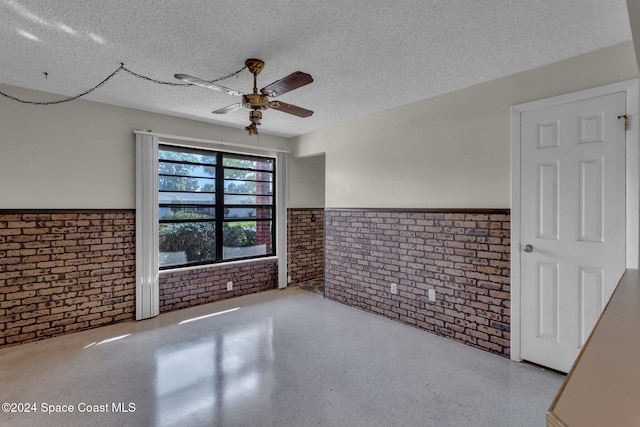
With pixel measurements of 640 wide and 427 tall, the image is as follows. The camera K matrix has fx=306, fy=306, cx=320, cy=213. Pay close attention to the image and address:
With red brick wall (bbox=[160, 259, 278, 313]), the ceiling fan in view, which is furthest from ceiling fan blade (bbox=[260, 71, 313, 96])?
red brick wall (bbox=[160, 259, 278, 313])

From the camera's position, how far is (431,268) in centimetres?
344

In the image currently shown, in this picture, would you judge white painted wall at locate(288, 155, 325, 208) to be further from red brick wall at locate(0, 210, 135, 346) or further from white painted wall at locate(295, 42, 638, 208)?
red brick wall at locate(0, 210, 135, 346)

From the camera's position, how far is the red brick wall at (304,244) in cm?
547

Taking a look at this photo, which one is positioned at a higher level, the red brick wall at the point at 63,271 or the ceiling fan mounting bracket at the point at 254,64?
the ceiling fan mounting bracket at the point at 254,64

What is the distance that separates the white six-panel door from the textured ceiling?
1.86 feet

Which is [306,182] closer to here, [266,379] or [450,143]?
[450,143]

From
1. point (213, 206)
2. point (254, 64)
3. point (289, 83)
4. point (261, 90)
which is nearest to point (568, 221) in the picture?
point (289, 83)

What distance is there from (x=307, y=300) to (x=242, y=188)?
80.3 inches

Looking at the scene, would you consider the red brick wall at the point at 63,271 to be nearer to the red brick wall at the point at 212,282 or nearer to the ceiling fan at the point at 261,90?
the red brick wall at the point at 212,282

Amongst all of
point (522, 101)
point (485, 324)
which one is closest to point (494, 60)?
point (522, 101)

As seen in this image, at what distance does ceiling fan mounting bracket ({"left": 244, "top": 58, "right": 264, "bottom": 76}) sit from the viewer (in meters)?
2.51

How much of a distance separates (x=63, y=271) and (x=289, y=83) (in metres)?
3.26

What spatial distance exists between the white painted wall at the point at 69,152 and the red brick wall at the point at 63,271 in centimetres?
17

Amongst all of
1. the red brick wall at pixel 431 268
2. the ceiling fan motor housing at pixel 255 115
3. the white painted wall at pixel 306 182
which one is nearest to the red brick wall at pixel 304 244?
the white painted wall at pixel 306 182
